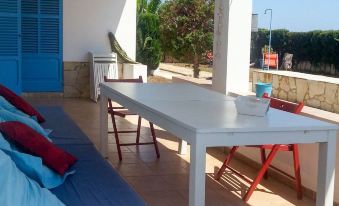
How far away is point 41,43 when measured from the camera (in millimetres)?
9109

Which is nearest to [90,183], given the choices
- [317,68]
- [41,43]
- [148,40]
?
[41,43]

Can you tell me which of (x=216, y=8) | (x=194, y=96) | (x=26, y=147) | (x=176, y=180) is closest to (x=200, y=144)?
(x=26, y=147)

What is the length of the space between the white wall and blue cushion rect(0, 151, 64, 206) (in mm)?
7011

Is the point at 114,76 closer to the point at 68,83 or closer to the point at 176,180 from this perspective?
the point at 68,83

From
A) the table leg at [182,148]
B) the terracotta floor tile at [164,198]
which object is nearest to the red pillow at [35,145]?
the terracotta floor tile at [164,198]

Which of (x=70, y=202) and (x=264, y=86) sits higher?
(x=264, y=86)

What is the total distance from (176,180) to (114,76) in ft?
16.6

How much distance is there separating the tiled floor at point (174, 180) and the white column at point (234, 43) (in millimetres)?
815

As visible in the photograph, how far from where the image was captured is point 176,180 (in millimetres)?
4633

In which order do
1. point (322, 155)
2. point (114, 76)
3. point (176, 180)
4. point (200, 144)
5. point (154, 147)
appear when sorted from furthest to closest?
1. point (114, 76)
2. point (154, 147)
3. point (176, 180)
4. point (322, 155)
5. point (200, 144)

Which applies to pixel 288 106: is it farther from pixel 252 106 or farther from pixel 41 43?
pixel 41 43

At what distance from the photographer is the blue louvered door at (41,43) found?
899cm

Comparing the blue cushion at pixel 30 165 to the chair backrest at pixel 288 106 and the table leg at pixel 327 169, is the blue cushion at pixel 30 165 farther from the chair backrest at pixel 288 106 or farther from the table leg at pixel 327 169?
the chair backrest at pixel 288 106

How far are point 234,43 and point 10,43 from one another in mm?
4241
